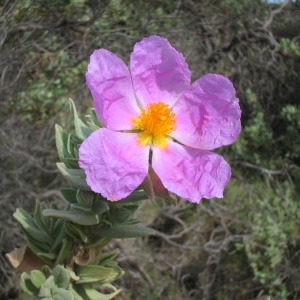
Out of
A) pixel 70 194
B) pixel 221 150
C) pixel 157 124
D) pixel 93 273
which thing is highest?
pixel 157 124

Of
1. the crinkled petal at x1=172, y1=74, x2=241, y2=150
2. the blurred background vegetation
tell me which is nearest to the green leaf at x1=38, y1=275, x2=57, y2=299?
the crinkled petal at x1=172, y1=74, x2=241, y2=150

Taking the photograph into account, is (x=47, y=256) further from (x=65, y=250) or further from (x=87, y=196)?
(x=87, y=196)

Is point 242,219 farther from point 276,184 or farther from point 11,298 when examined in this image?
point 11,298

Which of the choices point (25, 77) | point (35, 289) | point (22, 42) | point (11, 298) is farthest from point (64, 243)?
point (25, 77)

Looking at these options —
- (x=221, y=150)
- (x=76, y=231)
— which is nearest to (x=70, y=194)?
(x=76, y=231)

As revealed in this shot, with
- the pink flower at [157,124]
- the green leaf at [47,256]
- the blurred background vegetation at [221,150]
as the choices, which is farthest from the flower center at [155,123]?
the blurred background vegetation at [221,150]
